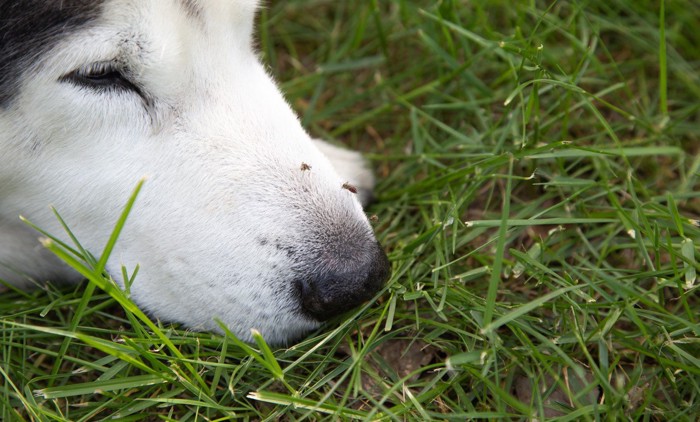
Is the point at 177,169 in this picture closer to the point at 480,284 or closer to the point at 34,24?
the point at 34,24

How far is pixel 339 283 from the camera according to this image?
2410 millimetres

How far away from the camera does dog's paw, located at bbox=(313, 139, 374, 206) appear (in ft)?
11.1

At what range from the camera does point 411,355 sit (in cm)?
278

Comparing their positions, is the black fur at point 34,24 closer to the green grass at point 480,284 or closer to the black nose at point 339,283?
the green grass at point 480,284

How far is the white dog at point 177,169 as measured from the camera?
236 cm

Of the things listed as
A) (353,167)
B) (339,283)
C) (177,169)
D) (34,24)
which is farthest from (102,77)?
(353,167)

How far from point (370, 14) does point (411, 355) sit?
2.17m

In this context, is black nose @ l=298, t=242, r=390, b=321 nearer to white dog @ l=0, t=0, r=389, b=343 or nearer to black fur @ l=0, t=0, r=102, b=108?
white dog @ l=0, t=0, r=389, b=343

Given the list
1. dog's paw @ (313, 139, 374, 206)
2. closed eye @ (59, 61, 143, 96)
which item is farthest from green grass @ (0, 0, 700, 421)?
closed eye @ (59, 61, 143, 96)

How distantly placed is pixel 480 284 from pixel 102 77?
1.65m

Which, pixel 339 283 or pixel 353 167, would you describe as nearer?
pixel 339 283

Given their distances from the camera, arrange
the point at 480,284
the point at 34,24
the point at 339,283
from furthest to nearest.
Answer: the point at 480,284 → the point at 339,283 → the point at 34,24

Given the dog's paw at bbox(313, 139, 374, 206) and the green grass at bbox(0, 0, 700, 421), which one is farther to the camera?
the dog's paw at bbox(313, 139, 374, 206)

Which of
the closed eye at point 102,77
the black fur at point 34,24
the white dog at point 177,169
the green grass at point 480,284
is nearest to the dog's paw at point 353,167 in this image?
the green grass at point 480,284
